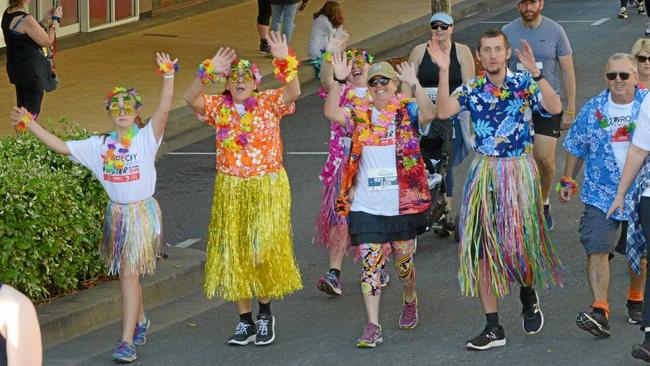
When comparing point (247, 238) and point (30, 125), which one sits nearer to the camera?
point (30, 125)

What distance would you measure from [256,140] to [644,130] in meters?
2.19

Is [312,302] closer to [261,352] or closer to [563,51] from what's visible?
[261,352]

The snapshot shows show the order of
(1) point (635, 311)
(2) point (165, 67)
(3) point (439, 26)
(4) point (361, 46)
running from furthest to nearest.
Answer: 1. (4) point (361, 46)
2. (3) point (439, 26)
3. (1) point (635, 311)
4. (2) point (165, 67)

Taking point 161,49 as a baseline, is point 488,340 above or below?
below

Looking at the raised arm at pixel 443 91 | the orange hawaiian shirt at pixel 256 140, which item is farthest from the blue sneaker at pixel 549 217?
the orange hawaiian shirt at pixel 256 140

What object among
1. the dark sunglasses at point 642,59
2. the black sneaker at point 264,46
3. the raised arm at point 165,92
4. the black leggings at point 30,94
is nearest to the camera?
the raised arm at point 165,92

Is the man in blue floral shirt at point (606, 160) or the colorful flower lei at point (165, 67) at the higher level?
the colorful flower lei at point (165, 67)

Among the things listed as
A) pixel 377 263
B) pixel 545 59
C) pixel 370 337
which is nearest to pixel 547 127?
pixel 545 59

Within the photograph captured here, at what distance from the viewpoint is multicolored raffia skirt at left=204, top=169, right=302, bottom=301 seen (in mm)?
8648

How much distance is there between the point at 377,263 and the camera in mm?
8688

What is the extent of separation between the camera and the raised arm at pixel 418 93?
28.0ft

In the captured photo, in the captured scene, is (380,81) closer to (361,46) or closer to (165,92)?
(165,92)

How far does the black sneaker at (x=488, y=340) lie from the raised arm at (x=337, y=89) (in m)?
1.47

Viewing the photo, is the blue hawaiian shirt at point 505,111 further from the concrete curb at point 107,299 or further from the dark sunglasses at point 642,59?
the concrete curb at point 107,299
